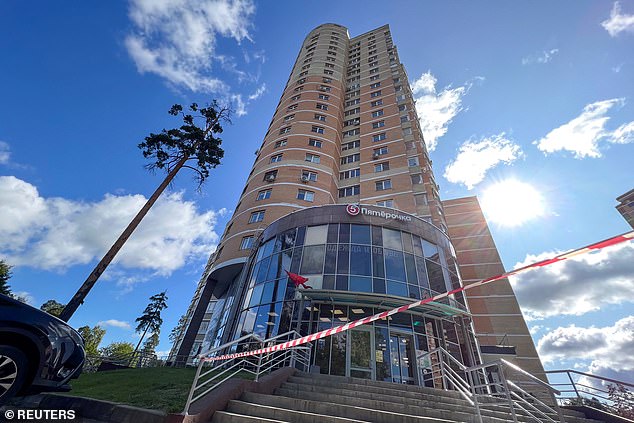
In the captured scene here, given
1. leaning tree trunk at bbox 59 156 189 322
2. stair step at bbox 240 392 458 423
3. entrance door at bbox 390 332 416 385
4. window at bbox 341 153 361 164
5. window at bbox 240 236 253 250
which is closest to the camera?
stair step at bbox 240 392 458 423

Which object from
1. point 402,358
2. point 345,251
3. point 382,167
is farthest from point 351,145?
point 402,358

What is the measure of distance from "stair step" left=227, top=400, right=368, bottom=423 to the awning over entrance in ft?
24.7

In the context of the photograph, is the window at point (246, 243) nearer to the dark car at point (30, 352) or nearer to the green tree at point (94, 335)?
the dark car at point (30, 352)

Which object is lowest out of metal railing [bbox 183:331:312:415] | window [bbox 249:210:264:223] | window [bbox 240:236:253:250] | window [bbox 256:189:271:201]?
metal railing [bbox 183:331:312:415]

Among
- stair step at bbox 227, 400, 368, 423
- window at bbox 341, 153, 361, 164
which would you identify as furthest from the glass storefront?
window at bbox 341, 153, 361, 164

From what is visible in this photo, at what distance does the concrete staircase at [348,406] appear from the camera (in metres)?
4.56

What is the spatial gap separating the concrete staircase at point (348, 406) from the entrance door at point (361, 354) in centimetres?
405

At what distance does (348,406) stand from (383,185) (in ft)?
77.1

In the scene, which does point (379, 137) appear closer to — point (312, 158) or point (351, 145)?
point (351, 145)

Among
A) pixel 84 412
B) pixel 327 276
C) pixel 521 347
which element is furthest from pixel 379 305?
pixel 521 347

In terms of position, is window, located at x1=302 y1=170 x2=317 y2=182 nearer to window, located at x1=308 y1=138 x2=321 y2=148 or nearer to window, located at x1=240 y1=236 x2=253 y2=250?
window, located at x1=308 y1=138 x2=321 y2=148

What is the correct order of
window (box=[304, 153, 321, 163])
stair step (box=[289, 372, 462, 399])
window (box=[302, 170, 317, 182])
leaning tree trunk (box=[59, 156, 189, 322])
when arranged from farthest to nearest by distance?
1. window (box=[304, 153, 321, 163])
2. window (box=[302, 170, 317, 182])
3. leaning tree trunk (box=[59, 156, 189, 322])
4. stair step (box=[289, 372, 462, 399])

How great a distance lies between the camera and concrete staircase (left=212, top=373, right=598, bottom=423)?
15.0ft

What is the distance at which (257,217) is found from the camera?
923 inches
